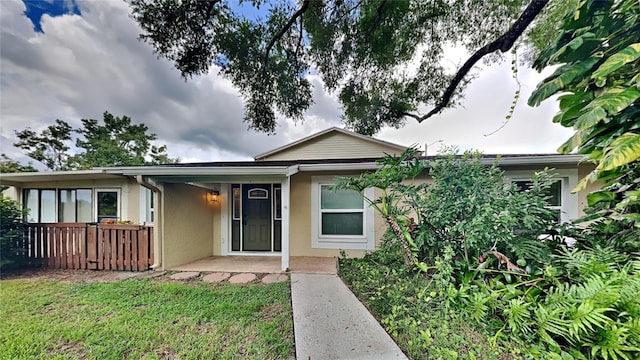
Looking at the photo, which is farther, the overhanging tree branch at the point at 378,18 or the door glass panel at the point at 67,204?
the door glass panel at the point at 67,204

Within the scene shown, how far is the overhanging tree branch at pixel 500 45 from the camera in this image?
4.21m

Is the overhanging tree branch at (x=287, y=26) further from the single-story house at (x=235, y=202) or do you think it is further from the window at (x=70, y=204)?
the window at (x=70, y=204)

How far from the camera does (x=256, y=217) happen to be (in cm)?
625

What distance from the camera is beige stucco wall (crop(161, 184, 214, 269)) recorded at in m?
4.89

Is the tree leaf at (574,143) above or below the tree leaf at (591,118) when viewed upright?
below

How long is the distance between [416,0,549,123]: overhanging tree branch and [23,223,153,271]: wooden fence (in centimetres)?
807

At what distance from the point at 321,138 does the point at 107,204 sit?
705 cm

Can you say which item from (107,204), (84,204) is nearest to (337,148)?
(107,204)

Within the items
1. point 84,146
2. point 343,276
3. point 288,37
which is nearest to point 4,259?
point 343,276

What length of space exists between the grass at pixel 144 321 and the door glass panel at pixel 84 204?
9.02 ft

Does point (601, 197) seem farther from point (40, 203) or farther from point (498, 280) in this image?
point (40, 203)

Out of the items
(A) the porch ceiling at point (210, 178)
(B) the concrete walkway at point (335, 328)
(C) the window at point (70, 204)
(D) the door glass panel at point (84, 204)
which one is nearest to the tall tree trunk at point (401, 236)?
(B) the concrete walkway at point (335, 328)

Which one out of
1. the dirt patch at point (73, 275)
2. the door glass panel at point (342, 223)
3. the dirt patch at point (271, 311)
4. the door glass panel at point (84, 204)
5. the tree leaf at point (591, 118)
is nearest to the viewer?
the tree leaf at point (591, 118)

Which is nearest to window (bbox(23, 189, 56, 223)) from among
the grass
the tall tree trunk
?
the grass
